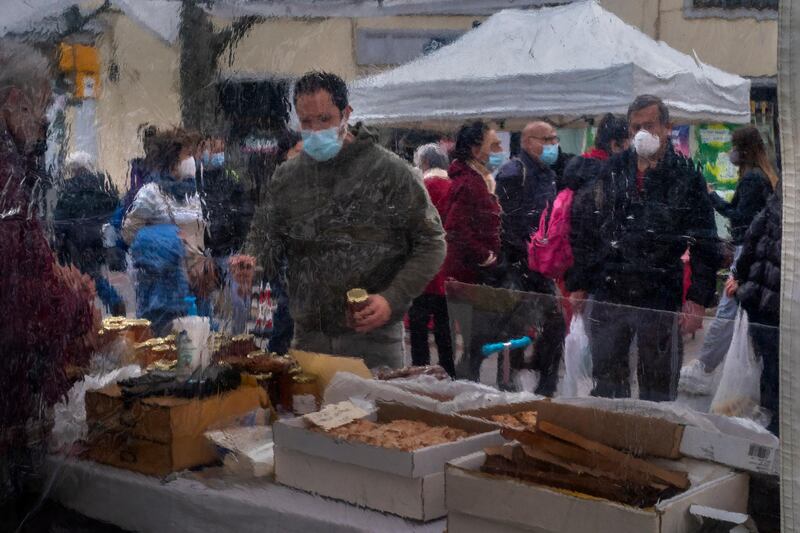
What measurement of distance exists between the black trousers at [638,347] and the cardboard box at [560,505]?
0.18m

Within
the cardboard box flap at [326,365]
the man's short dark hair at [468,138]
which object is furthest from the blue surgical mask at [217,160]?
the man's short dark hair at [468,138]

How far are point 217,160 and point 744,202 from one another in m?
1.21

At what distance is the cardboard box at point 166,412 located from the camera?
226cm

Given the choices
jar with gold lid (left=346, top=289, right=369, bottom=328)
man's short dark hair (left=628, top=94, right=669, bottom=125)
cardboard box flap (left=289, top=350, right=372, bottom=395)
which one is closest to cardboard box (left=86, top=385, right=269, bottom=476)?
cardboard box flap (left=289, top=350, right=372, bottom=395)

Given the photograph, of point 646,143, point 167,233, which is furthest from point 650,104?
point 167,233

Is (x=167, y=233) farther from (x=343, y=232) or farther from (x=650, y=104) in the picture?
(x=650, y=104)

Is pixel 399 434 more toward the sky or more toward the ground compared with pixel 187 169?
more toward the ground

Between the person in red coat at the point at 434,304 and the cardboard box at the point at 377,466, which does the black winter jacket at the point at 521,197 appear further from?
the cardboard box at the point at 377,466

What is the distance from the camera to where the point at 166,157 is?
7.64 feet

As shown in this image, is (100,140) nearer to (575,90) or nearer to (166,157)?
(166,157)

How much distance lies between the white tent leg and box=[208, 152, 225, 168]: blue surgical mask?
51.5 inches

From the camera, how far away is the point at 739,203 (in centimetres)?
170

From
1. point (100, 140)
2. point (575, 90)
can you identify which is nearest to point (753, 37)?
point (575, 90)

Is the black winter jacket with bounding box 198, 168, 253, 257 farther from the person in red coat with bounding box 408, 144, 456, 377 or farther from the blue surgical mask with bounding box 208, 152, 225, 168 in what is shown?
the person in red coat with bounding box 408, 144, 456, 377
